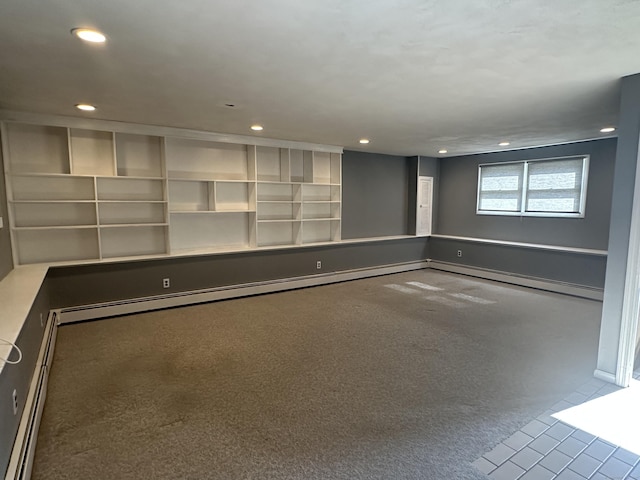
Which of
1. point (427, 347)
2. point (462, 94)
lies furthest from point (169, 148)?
point (427, 347)

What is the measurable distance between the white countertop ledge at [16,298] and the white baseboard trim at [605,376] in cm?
397

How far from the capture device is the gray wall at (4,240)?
343 centimetres

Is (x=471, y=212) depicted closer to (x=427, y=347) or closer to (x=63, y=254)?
(x=427, y=347)

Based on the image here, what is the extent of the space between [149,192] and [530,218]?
20.8 ft

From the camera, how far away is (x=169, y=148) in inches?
197

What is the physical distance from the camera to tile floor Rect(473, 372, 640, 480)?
1932 mm

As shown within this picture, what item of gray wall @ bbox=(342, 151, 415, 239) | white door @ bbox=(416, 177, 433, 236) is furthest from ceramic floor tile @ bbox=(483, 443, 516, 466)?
white door @ bbox=(416, 177, 433, 236)

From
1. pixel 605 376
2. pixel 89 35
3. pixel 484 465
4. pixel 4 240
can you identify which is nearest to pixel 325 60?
pixel 89 35

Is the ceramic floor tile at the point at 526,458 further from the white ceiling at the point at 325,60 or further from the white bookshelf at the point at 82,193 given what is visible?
the white bookshelf at the point at 82,193

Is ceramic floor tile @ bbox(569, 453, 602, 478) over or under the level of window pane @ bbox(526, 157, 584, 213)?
under

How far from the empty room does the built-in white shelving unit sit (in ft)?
0.10

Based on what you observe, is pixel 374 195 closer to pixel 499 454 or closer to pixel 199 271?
pixel 199 271

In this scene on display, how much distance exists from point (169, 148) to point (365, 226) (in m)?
3.88

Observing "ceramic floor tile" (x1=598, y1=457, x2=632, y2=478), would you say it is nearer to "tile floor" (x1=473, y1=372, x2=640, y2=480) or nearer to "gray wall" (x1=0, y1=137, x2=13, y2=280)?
"tile floor" (x1=473, y1=372, x2=640, y2=480)
